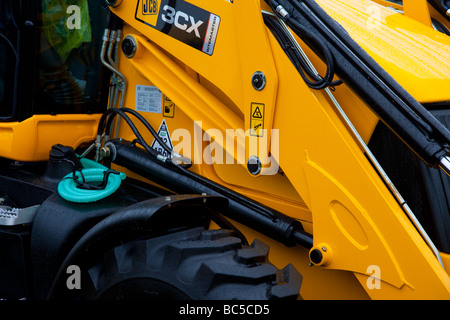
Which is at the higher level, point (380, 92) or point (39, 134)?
point (380, 92)

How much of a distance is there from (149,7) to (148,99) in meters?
0.43

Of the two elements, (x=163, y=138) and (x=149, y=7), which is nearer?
(x=149, y=7)

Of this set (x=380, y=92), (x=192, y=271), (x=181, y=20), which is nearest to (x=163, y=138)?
(x=181, y=20)

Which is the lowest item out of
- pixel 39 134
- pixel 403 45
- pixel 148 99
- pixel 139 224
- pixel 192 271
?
pixel 192 271

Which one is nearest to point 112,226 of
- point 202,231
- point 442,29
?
point 202,231

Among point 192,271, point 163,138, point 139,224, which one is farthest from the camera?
point 163,138

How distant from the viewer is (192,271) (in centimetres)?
184

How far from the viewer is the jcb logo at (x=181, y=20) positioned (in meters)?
2.33

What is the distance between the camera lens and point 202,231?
2.06 m

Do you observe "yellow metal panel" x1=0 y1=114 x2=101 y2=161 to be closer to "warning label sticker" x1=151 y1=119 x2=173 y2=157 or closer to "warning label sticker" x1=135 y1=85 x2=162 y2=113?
"warning label sticker" x1=135 y1=85 x2=162 y2=113

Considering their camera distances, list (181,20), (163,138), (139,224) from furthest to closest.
→ (163,138), (181,20), (139,224)

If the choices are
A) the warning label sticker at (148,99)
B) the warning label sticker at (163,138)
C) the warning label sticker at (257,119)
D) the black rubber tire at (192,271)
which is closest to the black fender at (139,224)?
the black rubber tire at (192,271)

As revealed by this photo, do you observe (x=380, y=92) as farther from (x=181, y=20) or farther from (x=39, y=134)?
(x=39, y=134)
